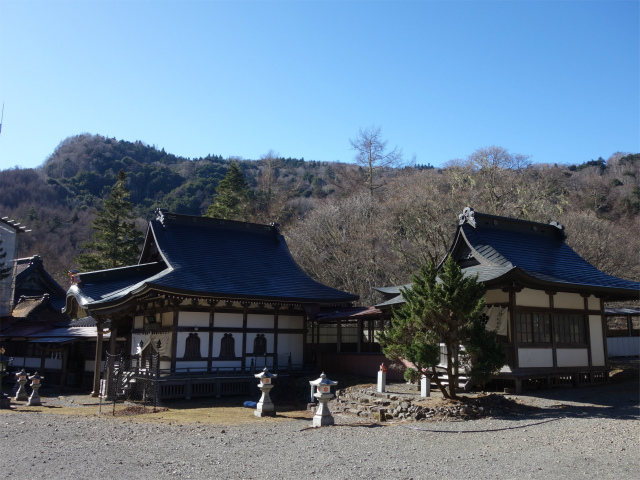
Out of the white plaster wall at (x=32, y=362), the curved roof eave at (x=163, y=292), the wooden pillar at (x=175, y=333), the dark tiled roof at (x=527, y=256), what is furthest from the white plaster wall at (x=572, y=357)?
the white plaster wall at (x=32, y=362)

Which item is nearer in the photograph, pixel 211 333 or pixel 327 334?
pixel 211 333

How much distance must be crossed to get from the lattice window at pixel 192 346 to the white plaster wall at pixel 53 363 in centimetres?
1120

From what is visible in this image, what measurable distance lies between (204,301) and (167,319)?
5.19 feet

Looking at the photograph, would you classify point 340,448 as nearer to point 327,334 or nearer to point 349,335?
point 327,334

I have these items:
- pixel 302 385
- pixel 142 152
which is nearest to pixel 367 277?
pixel 302 385

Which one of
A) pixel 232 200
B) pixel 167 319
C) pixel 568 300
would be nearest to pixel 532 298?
pixel 568 300

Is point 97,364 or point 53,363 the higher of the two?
point 97,364

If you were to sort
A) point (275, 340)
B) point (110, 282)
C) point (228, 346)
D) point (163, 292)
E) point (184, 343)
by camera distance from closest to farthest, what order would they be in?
point (163, 292) < point (184, 343) < point (228, 346) < point (275, 340) < point (110, 282)

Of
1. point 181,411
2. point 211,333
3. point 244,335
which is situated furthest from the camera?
point 244,335

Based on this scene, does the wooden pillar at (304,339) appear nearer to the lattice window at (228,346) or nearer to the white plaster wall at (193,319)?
the lattice window at (228,346)

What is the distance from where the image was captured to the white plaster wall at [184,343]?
744 inches

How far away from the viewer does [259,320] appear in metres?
21.2

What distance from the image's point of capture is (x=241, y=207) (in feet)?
138

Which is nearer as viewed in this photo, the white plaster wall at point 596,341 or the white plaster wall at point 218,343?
the white plaster wall at point 596,341
